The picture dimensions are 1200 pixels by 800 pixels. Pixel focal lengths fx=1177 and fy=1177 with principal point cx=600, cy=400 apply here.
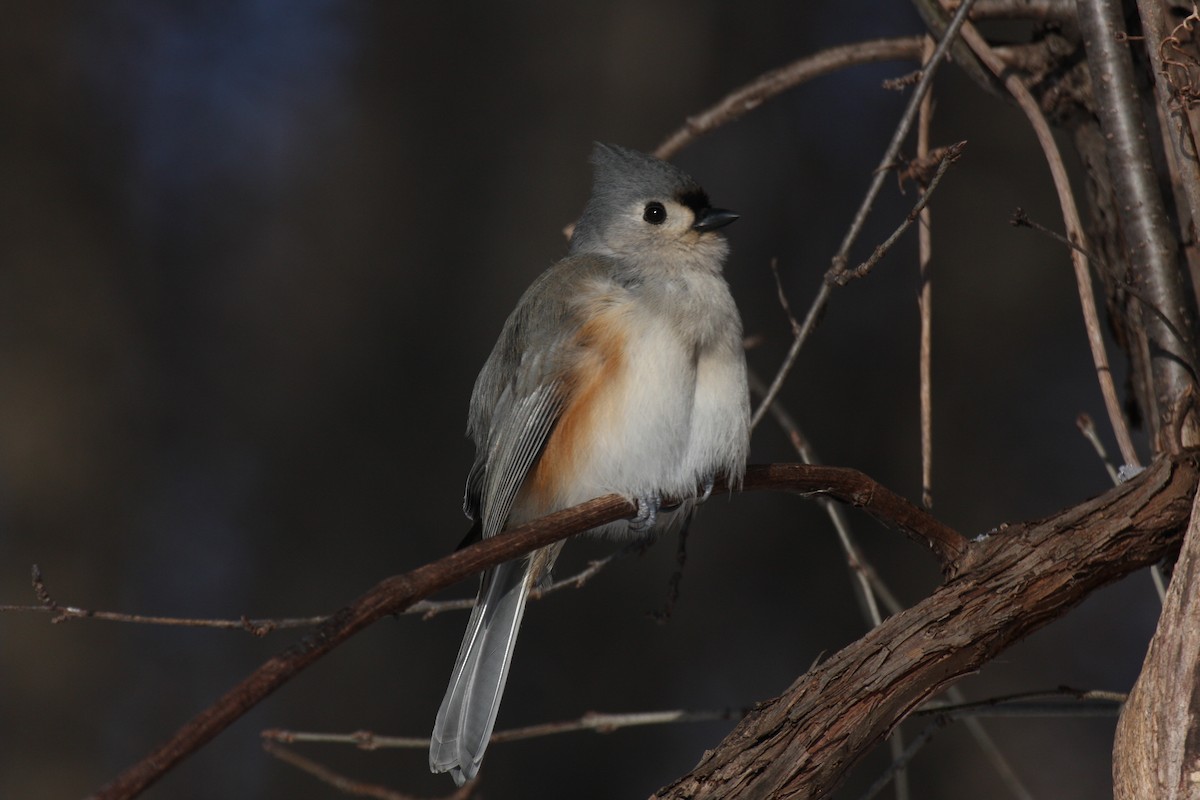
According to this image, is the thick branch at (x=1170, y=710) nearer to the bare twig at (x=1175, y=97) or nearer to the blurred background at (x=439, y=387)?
the bare twig at (x=1175, y=97)

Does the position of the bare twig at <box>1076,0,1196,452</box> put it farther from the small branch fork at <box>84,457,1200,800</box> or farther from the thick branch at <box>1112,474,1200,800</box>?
the thick branch at <box>1112,474,1200,800</box>

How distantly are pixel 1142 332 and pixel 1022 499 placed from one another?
10.4 feet

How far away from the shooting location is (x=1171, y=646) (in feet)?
6.59

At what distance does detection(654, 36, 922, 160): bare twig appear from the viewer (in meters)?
2.95

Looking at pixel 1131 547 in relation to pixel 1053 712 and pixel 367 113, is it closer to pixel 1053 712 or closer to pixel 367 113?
pixel 1053 712

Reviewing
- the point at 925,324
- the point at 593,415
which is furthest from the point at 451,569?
the point at 925,324

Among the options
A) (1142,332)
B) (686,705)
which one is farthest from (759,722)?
(686,705)

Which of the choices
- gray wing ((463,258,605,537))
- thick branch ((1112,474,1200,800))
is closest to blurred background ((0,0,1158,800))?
gray wing ((463,258,605,537))

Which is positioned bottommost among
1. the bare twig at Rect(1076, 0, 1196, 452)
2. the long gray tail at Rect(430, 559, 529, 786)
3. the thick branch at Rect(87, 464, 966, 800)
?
the long gray tail at Rect(430, 559, 529, 786)

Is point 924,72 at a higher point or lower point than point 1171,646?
higher

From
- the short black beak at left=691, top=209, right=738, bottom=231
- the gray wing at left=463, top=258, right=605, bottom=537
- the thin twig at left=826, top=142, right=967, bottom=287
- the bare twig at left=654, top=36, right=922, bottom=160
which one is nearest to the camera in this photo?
the thin twig at left=826, top=142, right=967, bottom=287

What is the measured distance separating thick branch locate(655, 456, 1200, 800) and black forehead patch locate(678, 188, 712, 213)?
4.27 feet

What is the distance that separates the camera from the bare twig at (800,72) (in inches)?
116

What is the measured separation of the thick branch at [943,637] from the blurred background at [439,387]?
115 inches
